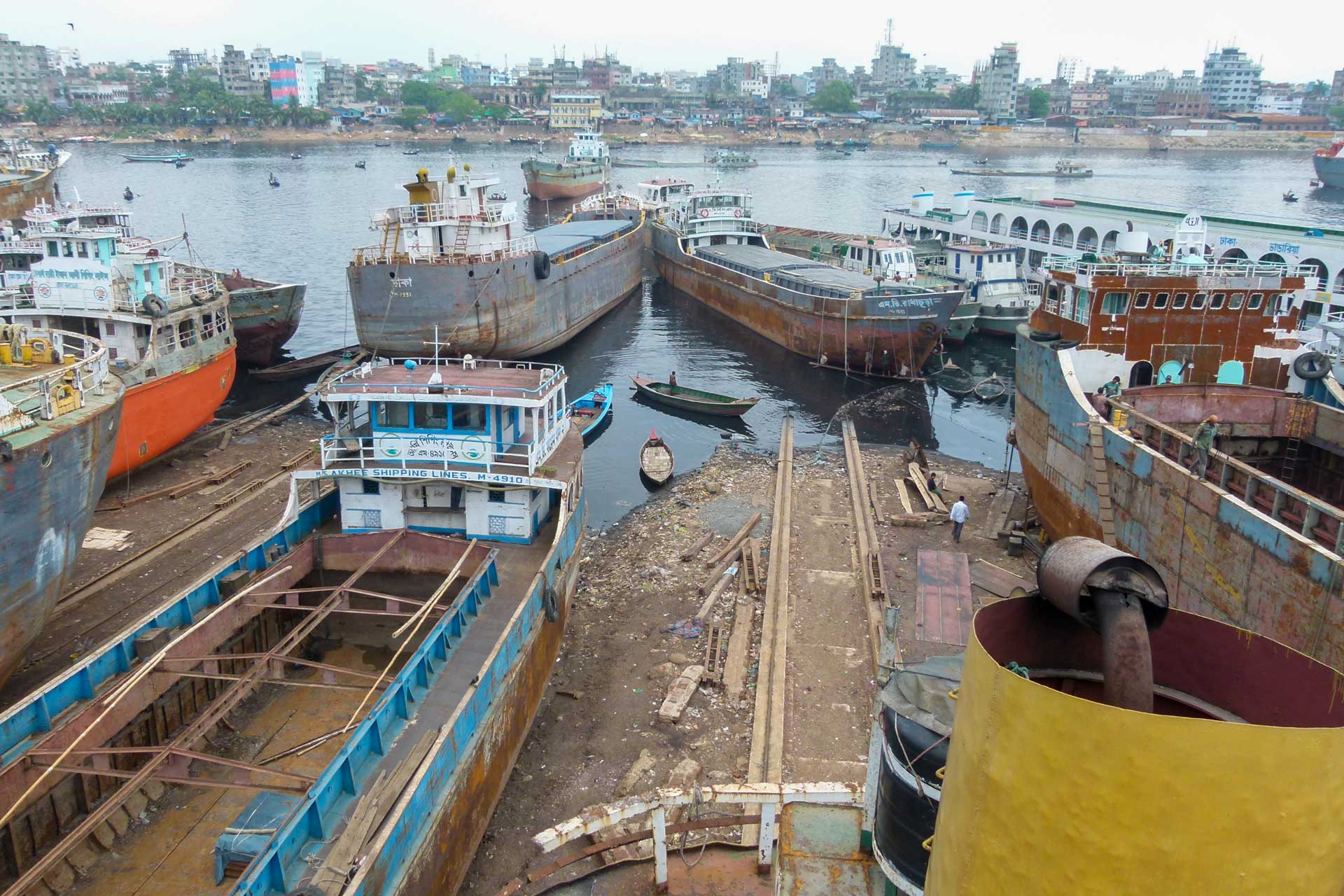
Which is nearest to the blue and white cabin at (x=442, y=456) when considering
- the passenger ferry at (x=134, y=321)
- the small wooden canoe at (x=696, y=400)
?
the passenger ferry at (x=134, y=321)

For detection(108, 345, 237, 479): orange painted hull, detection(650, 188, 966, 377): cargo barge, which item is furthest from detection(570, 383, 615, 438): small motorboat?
detection(108, 345, 237, 479): orange painted hull

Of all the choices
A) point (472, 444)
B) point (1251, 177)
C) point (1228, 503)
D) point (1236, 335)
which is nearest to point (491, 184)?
point (472, 444)

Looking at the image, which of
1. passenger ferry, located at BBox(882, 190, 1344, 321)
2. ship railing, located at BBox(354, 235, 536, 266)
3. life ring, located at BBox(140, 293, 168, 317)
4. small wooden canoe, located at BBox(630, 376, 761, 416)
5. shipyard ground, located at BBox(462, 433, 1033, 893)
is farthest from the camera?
passenger ferry, located at BBox(882, 190, 1344, 321)

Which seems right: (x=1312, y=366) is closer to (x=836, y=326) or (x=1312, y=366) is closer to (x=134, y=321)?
(x=836, y=326)

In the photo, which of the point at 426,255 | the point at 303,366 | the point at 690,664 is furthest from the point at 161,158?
the point at 690,664

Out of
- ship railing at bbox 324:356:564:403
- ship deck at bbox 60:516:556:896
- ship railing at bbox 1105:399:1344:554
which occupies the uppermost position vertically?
ship railing at bbox 324:356:564:403

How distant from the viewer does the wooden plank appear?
16.4 meters

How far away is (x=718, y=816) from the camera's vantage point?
13227 millimetres

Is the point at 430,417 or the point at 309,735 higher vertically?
the point at 430,417

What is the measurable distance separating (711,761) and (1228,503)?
10.7 metres

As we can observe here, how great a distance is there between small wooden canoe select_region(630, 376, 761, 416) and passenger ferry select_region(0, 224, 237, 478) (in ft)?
56.6

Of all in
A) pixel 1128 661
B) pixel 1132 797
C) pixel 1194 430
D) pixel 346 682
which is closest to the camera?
pixel 1132 797

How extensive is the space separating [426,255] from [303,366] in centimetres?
844

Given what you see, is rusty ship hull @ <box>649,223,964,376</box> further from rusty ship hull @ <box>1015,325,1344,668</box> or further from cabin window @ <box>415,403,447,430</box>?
cabin window @ <box>415,403,447,430</box>
